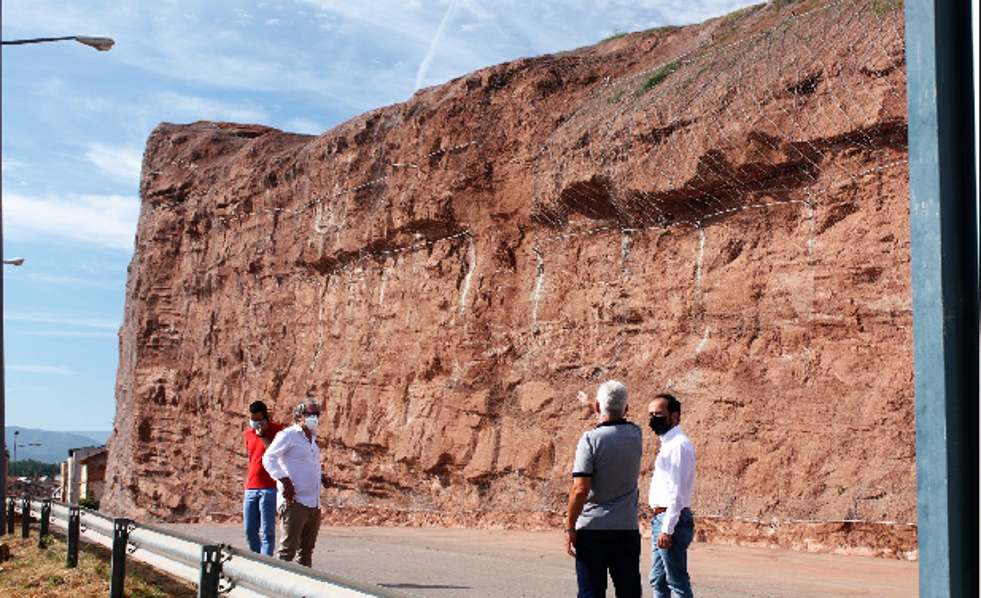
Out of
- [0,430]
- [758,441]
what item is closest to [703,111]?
[758,441]

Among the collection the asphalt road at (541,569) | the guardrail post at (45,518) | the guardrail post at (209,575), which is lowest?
the asphalt road at (541,569)

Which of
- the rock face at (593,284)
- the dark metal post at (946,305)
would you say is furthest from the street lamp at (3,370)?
the dark metal post at (946,305)

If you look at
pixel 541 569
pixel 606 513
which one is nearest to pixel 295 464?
pixel 541 569

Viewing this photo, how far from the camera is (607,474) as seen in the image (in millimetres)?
6090

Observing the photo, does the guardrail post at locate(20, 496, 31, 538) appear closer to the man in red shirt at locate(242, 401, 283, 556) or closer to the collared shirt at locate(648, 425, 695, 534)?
the man in red shirt at locate(242, 401, 283, 556)

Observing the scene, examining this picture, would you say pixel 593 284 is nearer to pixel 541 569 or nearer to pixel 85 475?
pixel 541 569

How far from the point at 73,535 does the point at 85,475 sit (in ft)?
208

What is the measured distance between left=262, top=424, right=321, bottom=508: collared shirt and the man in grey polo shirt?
393 cm

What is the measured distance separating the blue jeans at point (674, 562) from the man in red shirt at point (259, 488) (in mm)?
4333

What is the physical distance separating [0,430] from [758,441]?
10608 mm

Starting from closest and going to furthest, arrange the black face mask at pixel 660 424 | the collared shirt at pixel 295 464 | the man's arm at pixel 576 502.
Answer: the man's arm at pixel 576 502 → the black face mask at pixel 660 424 → the collared shirt at pixel 295 464

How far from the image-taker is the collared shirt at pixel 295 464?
9469 mm

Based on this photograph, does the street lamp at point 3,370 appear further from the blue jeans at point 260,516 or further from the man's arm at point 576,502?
the man's arm at point 576,502

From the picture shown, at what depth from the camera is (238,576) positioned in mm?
6551
